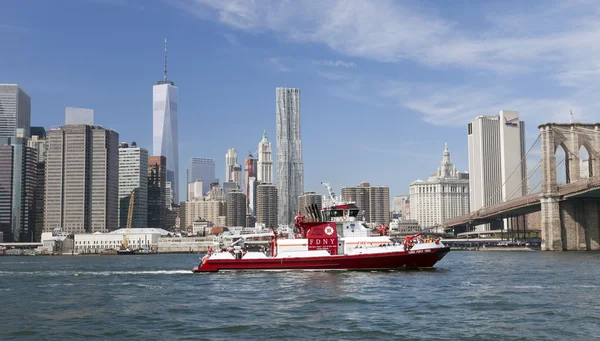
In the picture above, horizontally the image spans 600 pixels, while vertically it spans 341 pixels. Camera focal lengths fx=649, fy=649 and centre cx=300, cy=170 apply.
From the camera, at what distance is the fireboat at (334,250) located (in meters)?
46.3

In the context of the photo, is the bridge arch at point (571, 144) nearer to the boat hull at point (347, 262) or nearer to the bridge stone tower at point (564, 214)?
the bridge stone tower at point (564, 214)

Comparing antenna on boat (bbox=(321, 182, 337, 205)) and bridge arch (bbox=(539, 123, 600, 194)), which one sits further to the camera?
bridge arch (bbox=(539, 123, 600, 194))

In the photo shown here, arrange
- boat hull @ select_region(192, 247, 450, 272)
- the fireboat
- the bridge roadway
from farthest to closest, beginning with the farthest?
the bridge roadway < the fireboat < boat hull @ select_region(192, 247, 450, 272)

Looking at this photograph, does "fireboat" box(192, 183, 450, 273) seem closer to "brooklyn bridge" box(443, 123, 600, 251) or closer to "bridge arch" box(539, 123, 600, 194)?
"brooklyn bridge" box(443, 123, 600, 251)

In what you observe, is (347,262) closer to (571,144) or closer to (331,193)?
(331,193)

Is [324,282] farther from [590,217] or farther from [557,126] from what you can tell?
[557,126]

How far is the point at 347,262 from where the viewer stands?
151 ft

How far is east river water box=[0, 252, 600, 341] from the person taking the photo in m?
24.1

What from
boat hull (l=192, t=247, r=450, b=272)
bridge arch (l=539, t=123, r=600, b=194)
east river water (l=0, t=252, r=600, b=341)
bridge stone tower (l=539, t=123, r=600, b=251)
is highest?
bridge arch (l=539, t=123, r=600, b=194)

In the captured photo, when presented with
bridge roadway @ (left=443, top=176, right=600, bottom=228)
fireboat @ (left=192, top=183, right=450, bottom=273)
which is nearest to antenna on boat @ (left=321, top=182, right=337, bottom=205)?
fireboat @ (left=192, top=183, right=450, bottom=273)

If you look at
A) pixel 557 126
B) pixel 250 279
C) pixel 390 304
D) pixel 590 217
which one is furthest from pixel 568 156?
pixel 390 304

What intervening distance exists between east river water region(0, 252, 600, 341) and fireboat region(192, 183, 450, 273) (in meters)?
1.29

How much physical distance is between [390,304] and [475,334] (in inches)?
308

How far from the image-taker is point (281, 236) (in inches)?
2015
